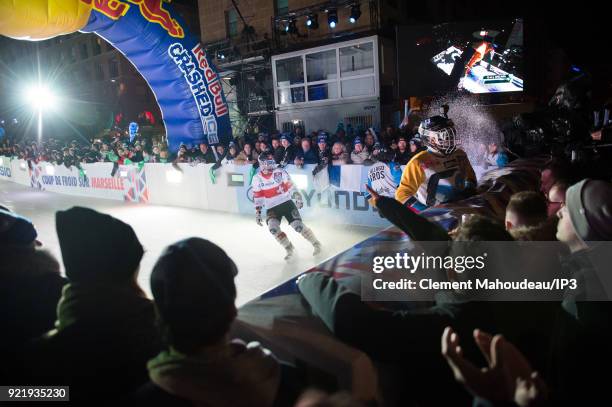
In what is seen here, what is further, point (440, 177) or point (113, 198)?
point (113, 198)

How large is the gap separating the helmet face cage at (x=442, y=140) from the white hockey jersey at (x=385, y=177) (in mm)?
3117

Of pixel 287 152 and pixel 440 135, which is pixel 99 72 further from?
pixel 440 135

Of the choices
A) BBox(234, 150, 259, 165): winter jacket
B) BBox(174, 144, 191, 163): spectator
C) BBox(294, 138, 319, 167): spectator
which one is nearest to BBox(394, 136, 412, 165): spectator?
BBox(294, 138, 319, 167): spectator

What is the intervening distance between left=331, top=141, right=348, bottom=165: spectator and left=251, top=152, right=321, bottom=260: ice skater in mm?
2080

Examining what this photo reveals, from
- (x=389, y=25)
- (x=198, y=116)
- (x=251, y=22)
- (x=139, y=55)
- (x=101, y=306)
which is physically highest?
(x=251, y=22)

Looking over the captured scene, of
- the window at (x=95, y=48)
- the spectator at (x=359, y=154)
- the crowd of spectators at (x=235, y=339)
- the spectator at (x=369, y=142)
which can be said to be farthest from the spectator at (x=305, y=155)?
the window at (x=95, y=48)

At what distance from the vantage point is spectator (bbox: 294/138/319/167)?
8.68m

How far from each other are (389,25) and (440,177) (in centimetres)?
1467

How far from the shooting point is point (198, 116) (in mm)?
11359

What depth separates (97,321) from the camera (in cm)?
139

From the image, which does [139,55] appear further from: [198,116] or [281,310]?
[281,310]

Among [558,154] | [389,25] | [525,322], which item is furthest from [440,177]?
[389,25]

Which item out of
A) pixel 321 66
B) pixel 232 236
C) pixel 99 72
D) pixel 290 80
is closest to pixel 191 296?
pixel 232 236

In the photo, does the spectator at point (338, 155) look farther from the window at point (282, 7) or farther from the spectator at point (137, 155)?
the window at point (282, 7)
